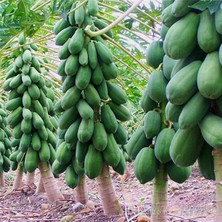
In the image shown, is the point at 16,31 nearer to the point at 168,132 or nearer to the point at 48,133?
the point at 168,132

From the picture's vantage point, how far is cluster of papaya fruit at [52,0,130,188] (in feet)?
9.16

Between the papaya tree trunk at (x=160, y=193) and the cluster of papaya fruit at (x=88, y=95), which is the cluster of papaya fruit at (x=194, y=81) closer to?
the papaya tree trunk at (x=160, y=193)

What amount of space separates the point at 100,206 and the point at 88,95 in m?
1.10

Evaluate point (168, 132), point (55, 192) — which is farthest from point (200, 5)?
point (55, 192)

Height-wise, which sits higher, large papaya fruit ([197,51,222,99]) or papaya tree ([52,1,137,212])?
large papaya fruit ([197,51,222,99])

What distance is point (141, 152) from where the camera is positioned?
2.15 meters

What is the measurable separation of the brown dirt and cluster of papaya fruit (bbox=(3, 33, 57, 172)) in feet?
1.49

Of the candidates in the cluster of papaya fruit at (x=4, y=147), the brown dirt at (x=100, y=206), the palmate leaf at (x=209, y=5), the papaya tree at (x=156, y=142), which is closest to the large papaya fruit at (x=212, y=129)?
the palmate leaf at (x=209, y=5)

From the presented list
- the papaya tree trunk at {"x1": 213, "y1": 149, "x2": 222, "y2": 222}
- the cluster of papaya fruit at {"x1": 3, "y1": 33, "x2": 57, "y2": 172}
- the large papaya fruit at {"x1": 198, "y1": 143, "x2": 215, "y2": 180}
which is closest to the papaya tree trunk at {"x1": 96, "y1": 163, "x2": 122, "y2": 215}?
the cluster of papaya fruit at {"x1": 3, "y1": 33, "x2": 57, "y2": 172}

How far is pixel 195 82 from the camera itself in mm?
1307

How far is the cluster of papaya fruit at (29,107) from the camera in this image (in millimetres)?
4168

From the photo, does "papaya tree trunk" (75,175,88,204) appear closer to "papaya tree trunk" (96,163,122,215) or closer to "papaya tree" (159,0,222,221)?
"papaya tree trunk" (96,163,122,215)

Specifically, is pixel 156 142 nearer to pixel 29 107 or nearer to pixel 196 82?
pixel 196 82

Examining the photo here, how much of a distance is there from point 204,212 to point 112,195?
62.7 inches
